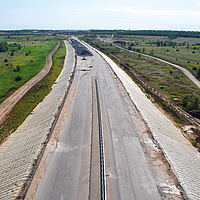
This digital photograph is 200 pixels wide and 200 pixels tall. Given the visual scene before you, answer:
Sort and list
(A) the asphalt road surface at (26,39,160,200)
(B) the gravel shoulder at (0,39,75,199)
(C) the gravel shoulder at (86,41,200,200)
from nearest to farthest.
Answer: (A) the asphalt road surface at (26,39,160,200)
(B) the gravel shoulder at (0,39,75,199)
(C) the gravel shoulder at (86,41,200,200)

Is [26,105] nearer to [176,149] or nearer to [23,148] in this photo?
[23,148]

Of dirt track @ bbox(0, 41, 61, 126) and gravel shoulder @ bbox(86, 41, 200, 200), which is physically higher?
dirt track @ bbox(0, 41, 61, 126)

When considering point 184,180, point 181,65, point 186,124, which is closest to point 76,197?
point 184,180

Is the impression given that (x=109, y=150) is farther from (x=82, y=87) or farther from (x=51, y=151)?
(x=82, y=87)

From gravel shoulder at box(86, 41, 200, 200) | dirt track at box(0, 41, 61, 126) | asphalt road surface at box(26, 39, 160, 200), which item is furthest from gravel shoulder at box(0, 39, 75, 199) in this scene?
gravel shoulder at box(86, 41, 200, 200)

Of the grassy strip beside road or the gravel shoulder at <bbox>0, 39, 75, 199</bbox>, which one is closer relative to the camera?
the gravel shoulder at <bbox>0, 39, 75, 199</bbox>

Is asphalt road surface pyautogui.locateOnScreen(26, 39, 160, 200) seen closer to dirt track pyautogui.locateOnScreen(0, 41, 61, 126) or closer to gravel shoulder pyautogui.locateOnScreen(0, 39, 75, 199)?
gravel shoulder pyautogui.locateOnScreen(0, 39, 75, 199)

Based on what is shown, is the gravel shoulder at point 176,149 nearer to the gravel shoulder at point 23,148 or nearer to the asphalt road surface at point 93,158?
the asphalt road surface at point 93,158

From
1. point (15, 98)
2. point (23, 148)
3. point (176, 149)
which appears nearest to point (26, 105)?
point (15, 98)
